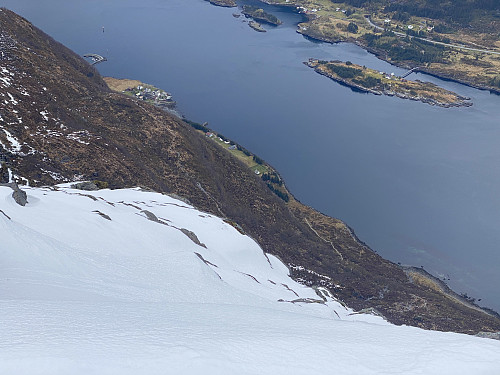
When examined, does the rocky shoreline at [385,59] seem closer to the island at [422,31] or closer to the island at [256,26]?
the island at [422,31]

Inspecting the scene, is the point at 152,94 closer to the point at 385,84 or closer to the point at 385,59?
the point at 385,84

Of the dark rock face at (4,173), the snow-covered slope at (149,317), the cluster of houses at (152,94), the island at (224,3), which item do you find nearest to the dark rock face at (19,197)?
the snow-covered slope at (149,317)

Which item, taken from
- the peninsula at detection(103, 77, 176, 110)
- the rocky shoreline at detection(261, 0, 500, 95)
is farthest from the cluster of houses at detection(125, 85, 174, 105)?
the rocky shoreline at detection(261, 0, 500, 95)

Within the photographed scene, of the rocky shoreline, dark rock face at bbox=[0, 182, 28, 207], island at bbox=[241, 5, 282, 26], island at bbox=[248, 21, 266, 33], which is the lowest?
dark rock face at bbox=[0, 182, 28, 207]

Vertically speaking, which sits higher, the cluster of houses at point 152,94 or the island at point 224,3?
the island at point 224,3

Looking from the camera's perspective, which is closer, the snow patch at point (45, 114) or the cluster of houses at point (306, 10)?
the snow patch at point (45, 114)

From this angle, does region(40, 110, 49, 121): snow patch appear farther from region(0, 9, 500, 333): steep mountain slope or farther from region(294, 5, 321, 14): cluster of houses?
region(294, 5, 321, 14): cluster of houses

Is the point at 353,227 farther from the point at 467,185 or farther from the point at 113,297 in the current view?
the point at 113,297

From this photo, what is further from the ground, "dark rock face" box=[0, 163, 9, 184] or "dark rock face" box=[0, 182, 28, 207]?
"dark rock face" box=[0, 182, 28, 207]
